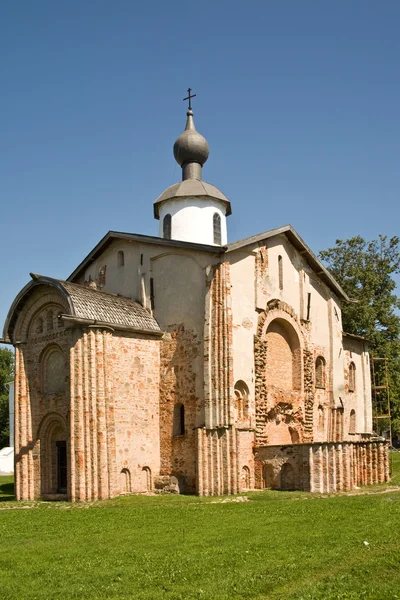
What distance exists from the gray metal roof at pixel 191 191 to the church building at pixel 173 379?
3.66m

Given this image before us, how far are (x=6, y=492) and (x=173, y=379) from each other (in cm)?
960

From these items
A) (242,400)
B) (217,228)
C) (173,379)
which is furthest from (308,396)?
(217,228)

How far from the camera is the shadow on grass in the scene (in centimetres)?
2428

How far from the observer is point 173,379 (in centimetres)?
2300

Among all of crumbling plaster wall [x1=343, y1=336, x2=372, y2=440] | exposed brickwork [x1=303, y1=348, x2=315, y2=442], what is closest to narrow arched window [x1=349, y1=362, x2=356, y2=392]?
crumbling plaster wall [x1=343, y1=336, x2=372, y2=440]

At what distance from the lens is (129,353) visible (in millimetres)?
22453

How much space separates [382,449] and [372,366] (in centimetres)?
1544

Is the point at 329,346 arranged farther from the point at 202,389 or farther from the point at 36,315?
the point at 36,315

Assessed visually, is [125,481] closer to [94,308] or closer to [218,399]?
[218,399]

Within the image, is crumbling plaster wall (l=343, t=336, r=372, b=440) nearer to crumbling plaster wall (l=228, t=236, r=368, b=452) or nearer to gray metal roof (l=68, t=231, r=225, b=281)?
crumbling plaster wall (l=228, t=236, r=368, b=452)

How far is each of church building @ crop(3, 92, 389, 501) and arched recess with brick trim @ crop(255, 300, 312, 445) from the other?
51mm

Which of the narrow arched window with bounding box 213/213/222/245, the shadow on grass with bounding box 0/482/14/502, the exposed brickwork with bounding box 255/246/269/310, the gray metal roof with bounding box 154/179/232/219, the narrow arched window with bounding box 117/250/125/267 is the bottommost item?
the shadow on grass with bounding box 0/482/14/502

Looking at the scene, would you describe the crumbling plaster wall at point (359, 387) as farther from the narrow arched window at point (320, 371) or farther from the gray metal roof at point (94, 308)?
the gray metal roof at point (94, 308)

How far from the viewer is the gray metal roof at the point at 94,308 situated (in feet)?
69.2
